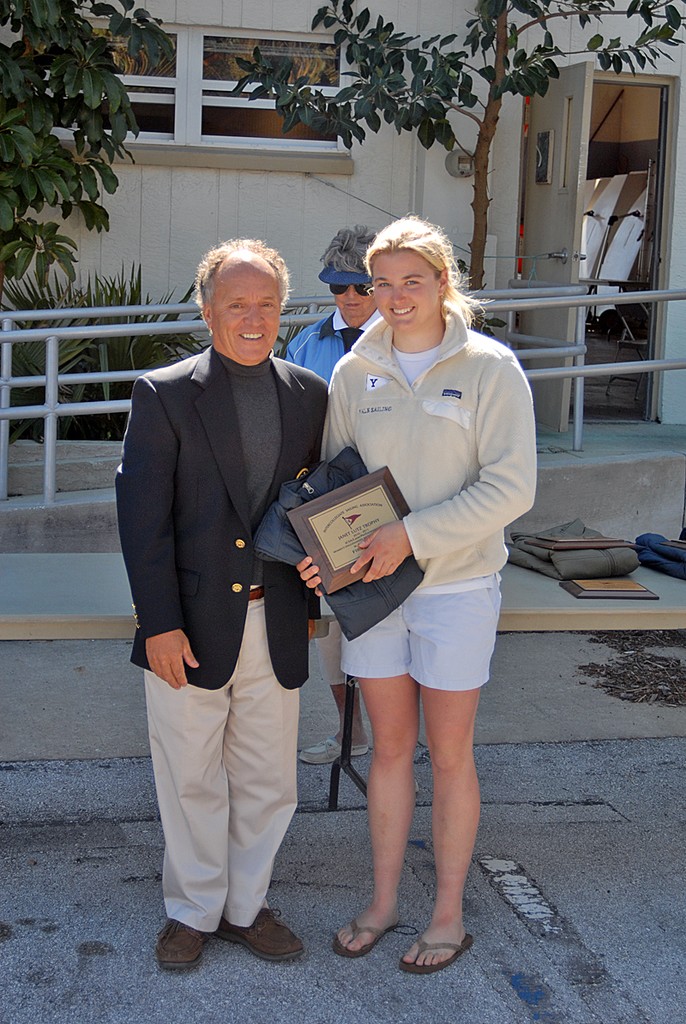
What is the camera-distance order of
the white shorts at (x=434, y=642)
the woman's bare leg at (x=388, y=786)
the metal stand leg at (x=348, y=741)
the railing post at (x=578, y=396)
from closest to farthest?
1. the white shorts at (x=434, y=642)
2. the woman's bare leg at (x=388, y=786)
3. the metal stand leg at (x=348, y=741)
4. the railing post at (x=578, y=396)

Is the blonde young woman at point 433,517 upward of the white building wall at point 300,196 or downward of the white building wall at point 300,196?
downward

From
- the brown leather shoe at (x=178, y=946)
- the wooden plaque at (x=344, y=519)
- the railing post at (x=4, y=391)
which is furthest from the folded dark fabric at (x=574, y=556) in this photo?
the railing post at (x=4, y=391)

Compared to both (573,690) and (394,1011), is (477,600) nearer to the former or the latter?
(394,1011)

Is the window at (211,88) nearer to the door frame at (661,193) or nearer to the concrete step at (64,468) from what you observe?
the door frame at (661,193)

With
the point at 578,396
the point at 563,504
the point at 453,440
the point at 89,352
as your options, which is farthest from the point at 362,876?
the point at 89,352

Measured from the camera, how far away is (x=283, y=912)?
3.54 metres

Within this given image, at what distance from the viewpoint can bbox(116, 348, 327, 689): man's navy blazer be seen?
3.00 meters

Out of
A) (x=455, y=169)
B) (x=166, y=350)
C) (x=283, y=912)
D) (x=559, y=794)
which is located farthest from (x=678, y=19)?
(x=283, y=912)

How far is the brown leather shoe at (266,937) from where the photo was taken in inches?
128

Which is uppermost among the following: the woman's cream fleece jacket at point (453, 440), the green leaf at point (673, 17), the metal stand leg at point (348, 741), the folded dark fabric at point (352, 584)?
the green leaf at point (673, 17)

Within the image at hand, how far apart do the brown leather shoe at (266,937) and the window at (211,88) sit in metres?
6.05

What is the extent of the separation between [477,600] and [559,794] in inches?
63.4

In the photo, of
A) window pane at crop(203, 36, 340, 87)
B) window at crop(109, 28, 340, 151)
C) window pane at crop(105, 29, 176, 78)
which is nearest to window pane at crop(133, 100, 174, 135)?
window at crop(109, 28, 340, 151)

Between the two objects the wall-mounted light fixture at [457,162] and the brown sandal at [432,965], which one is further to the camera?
the wall-mounted light fixture at [457,162]
